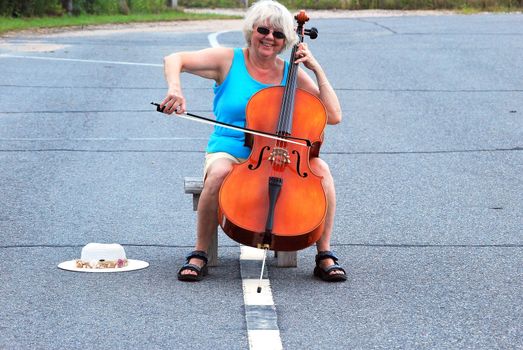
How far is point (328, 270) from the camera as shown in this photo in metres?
5.92

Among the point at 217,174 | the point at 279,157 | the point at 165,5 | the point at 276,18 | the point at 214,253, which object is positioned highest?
the point at 276,18

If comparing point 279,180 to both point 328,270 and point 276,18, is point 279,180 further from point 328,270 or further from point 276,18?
point 276,18

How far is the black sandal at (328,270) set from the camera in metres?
5.90

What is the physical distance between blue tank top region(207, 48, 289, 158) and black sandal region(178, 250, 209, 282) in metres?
0.52

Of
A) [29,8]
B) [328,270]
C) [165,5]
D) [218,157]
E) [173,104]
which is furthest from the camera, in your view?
[165,5]

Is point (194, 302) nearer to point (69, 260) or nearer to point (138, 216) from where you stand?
point (69, 260)

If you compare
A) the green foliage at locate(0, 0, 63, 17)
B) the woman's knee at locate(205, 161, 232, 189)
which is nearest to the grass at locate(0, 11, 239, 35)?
the green foliage at locate(0, 0, 63, 17)

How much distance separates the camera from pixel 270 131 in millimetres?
5961

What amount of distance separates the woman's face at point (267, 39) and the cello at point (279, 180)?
0.10 metres

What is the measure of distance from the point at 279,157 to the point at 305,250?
3.28 ft

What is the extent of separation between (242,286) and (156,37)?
16.8 m

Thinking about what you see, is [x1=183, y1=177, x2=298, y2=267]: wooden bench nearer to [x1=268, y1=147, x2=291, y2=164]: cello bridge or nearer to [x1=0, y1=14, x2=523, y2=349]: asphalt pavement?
[x1=0, y1=14, x2=523, y2=349]: asphalt pavement

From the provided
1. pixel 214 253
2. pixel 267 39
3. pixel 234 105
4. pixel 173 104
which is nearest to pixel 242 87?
pixel 234 105

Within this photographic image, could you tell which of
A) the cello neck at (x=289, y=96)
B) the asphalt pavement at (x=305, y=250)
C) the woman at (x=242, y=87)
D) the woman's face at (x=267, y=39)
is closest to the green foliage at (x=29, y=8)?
the asphalt pavement at (x=305, y=250)
